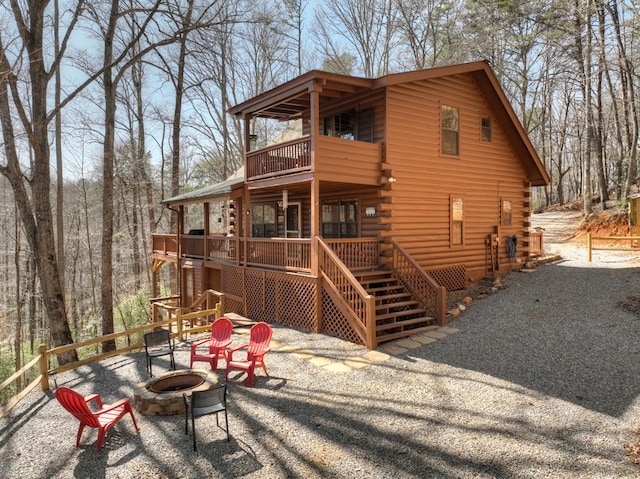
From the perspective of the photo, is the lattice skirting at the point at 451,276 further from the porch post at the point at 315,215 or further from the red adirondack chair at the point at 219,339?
the red adirondack chair at the point at 219,339

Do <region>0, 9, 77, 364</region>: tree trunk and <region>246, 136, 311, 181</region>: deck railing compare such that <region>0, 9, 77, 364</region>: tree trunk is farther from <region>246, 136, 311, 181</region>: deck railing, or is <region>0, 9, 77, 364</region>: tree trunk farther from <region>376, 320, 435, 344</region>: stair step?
<region>376, 320, 435, 344</region>: stair step

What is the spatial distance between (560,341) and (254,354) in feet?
21.1

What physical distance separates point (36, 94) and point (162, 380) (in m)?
9.85

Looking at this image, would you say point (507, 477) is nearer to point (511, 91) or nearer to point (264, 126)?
point (264, 126)

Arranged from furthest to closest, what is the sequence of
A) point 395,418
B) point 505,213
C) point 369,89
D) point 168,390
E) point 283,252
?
point 505,213 → point 369,89 → point 283,252 → point 168,390 → point 395,418

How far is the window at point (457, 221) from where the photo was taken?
44.5 feet

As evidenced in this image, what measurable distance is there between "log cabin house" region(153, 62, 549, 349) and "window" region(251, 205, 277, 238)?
84 millimetres

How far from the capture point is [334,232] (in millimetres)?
14008

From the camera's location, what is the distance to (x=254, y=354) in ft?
23.7

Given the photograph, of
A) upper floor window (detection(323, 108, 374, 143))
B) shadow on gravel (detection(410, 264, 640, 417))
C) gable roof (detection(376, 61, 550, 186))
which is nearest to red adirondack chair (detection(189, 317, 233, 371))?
shadow on gravel (detection(410, 264, 640, 417))

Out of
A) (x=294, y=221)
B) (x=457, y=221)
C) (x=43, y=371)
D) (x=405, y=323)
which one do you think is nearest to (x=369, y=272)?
(x=405, y=323)

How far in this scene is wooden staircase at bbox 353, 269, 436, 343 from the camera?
9.42m

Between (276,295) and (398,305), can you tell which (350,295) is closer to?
(398,305)

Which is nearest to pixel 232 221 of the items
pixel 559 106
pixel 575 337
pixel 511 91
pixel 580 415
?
pixel 575 337
